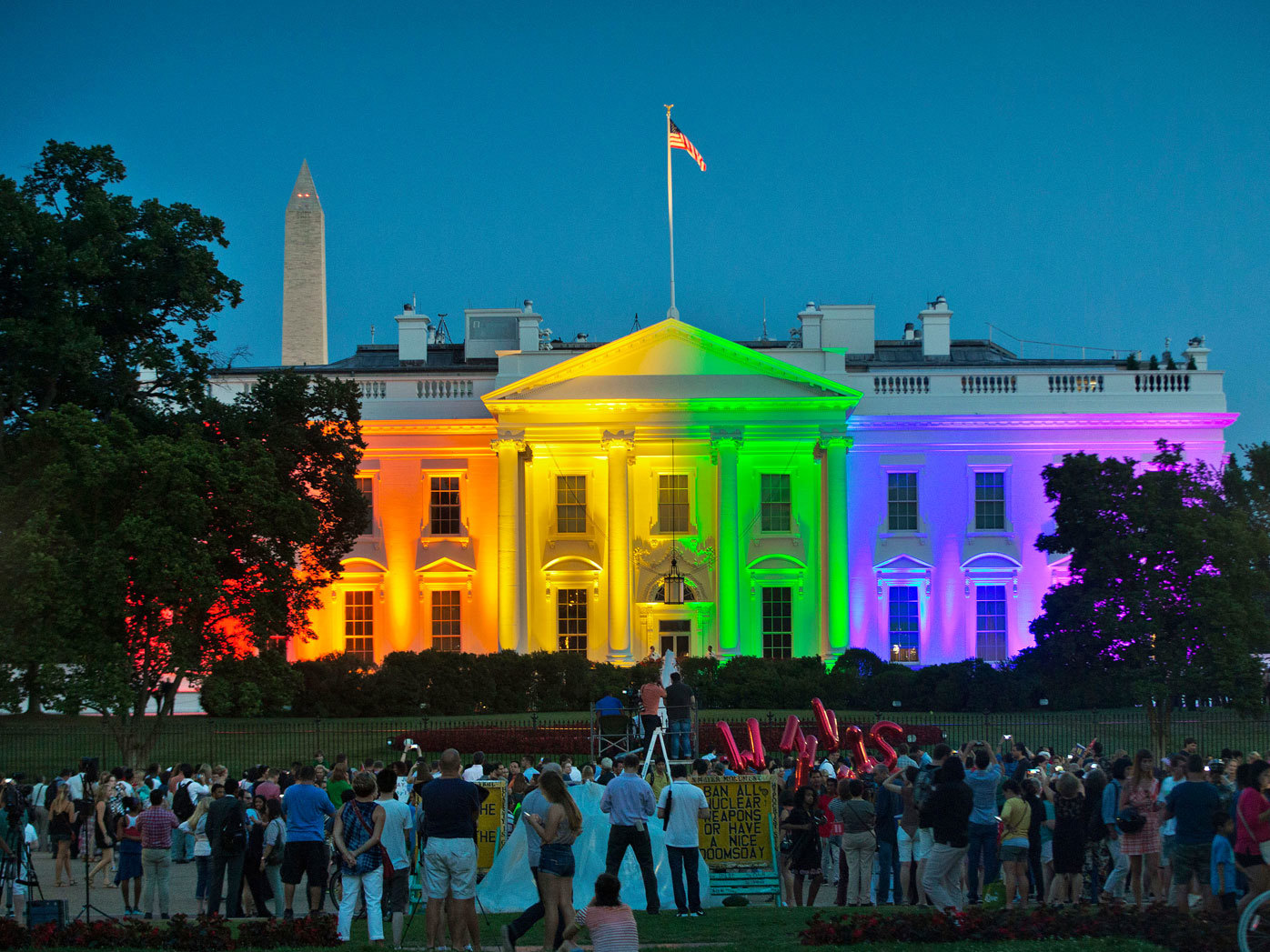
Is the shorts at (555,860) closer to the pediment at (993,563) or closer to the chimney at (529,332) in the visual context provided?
the pediment at (993,563)

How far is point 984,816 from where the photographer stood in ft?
50.7

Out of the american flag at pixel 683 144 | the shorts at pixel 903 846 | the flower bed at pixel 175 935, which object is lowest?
the flower bed at pixel 175 935

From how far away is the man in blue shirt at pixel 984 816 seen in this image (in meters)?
15.3

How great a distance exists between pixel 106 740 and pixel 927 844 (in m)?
24.3

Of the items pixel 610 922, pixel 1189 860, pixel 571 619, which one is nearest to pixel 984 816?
pixel 1189 860

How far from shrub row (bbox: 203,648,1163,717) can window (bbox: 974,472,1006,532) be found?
23.5 feet

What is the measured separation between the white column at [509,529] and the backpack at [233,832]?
31.0m

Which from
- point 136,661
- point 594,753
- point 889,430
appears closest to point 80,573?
point 136,661

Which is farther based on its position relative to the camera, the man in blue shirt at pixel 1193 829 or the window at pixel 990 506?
the window at pixel 990 506

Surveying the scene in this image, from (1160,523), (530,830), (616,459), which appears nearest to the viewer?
(530,830)

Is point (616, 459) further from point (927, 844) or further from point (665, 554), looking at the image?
point (927, 844)

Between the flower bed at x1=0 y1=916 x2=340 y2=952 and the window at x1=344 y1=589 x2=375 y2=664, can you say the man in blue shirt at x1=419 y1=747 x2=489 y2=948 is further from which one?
the window at x1=344 y1=589 x2=375 y2=664

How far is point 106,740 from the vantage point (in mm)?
34219

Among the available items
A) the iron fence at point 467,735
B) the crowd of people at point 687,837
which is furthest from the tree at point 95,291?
Answer: the crowd of people at point 687,837
